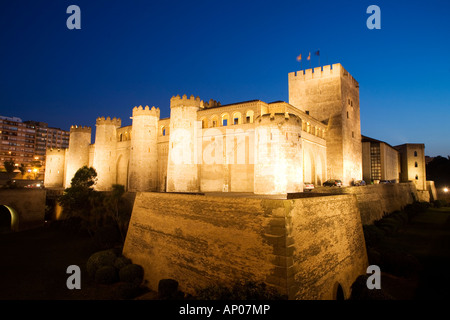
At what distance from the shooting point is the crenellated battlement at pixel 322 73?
33.0 m

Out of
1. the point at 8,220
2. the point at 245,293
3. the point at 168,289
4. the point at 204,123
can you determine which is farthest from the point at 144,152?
the point at 245,293

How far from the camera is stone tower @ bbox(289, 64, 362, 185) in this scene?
32.0 m

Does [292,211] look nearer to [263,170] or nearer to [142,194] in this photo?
[142,194]

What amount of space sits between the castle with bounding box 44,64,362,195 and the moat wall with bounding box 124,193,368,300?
8.06 meters

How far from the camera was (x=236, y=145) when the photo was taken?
24203 mm

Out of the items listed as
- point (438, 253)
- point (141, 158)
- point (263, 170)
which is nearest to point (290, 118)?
point (263, 170)

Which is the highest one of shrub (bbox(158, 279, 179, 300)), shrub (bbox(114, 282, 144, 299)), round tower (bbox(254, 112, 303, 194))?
round tower (bbox(254, 112, 303, 194))

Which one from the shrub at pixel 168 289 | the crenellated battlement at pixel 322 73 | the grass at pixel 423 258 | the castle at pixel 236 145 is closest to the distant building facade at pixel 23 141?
the castle at pixel 236 145

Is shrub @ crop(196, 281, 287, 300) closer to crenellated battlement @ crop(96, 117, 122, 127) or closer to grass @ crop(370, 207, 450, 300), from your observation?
grass @ crop(370, 207, 450, 300)

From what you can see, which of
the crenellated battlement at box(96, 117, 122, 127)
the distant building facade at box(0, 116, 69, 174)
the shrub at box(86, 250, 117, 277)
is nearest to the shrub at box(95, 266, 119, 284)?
the shrub at box(86, 250, 117, 277)

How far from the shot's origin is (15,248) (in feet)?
60.7

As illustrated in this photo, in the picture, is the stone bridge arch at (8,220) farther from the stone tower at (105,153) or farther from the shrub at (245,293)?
the shrub at (245,293)

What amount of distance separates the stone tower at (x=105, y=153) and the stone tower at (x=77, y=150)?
4.46 meters

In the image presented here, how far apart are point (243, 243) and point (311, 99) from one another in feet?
94.3
